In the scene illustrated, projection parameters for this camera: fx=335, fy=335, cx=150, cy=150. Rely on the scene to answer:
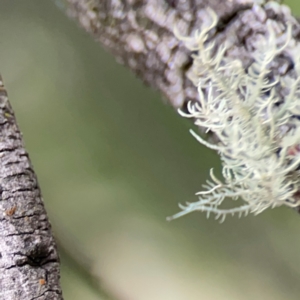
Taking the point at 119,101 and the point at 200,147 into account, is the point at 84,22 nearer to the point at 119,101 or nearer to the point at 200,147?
the point at 119,101

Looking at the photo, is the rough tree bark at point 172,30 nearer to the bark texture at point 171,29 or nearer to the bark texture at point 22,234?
the bark texture at point 171,29

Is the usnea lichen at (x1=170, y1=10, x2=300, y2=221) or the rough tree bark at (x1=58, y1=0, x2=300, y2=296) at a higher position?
the rough tree bark at (x1=58, y1=0, x2=300, y2=296)

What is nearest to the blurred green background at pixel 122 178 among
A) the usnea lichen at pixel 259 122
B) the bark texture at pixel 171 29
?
the bark texture at pixel 171 29

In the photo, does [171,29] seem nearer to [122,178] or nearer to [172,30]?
[172,30]

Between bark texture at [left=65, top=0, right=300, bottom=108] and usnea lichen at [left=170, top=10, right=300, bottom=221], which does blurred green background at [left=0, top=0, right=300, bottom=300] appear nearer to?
bark texture at [left=65, top=0, right=300, bottom=108]

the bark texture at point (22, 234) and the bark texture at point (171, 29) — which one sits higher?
the bark texture at point (171, 29)

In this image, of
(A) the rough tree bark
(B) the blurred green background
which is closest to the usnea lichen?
(A) the rough tree bark
